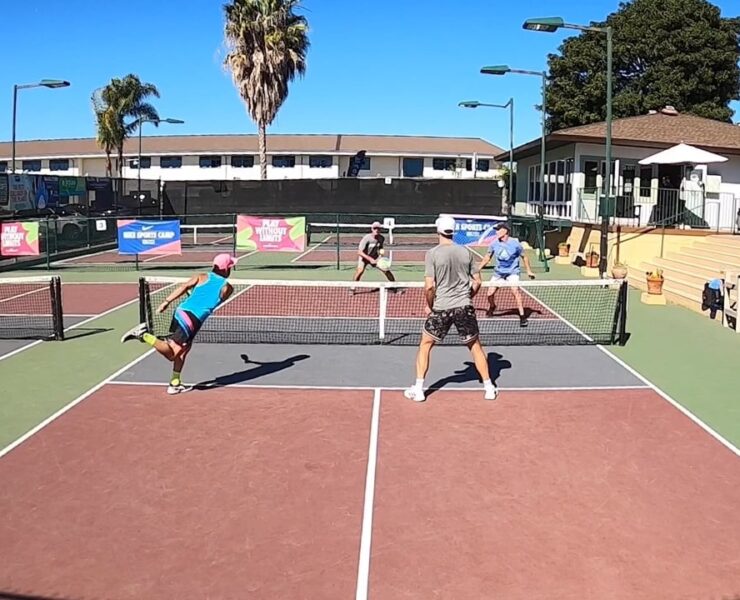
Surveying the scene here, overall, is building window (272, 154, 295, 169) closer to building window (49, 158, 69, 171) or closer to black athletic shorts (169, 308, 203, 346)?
building window (49, 158, 69, 171)

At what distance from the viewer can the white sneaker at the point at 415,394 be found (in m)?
7.77

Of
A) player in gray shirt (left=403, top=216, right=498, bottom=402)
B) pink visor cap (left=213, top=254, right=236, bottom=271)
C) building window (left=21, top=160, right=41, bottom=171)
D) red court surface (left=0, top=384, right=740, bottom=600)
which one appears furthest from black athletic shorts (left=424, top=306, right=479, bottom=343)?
building window (left=21, top=160, right=41, bottom=171)

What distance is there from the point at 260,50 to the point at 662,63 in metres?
22.2

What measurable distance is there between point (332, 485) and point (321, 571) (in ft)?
4.14

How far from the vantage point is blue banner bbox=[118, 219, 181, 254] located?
20.9m

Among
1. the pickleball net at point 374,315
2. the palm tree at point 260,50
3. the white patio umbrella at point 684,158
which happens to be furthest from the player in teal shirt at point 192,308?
the palm tree at point 260,50

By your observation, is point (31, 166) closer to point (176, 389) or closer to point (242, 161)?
point (242, 161)

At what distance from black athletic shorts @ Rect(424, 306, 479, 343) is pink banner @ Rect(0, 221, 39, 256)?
639 inches

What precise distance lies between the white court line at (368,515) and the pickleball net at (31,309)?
5.79 meters

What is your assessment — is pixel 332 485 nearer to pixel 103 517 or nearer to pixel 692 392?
pixel 103 517

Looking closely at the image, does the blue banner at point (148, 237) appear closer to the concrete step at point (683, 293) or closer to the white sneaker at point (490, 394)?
the concrete step at point (683, 293)

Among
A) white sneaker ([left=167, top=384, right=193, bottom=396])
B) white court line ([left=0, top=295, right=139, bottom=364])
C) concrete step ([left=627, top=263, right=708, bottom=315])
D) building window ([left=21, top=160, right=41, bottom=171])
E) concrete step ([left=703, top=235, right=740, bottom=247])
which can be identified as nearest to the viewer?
white sneaker ([left=167, top=384, right=193, bottom=396])

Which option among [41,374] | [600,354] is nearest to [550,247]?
[600,354]

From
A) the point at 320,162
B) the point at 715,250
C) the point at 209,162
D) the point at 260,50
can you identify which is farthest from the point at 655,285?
the point at 209,162
